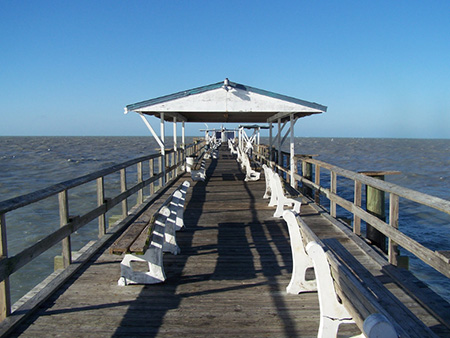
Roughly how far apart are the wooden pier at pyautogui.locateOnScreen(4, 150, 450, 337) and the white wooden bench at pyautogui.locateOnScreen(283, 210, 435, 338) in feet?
0.58

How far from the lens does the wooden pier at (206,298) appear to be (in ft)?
10.0

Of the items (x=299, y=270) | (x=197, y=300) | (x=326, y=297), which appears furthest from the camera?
(x=299, y=270)

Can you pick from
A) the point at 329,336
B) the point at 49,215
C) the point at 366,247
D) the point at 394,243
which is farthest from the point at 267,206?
the point at 49,215

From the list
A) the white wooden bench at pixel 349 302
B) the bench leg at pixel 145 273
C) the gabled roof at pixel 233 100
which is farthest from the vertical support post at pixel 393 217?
the gabled roof at pixel 233 100

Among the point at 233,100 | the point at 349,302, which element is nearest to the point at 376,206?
the point at 233,100

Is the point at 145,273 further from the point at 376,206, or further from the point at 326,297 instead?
the point at 376,206

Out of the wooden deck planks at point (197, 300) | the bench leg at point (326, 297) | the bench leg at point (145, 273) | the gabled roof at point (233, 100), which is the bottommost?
the wooden deck planks at point (197, 300)

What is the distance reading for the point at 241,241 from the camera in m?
5.50

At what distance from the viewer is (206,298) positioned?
3639 mm

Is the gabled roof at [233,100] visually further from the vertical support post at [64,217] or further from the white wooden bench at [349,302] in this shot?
the white wooden bench at [349,302]

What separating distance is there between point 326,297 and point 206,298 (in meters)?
1.43

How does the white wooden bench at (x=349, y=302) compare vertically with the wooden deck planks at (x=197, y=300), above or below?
above

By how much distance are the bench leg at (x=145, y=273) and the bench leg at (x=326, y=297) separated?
1.88 m

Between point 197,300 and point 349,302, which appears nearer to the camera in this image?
point 349,302
